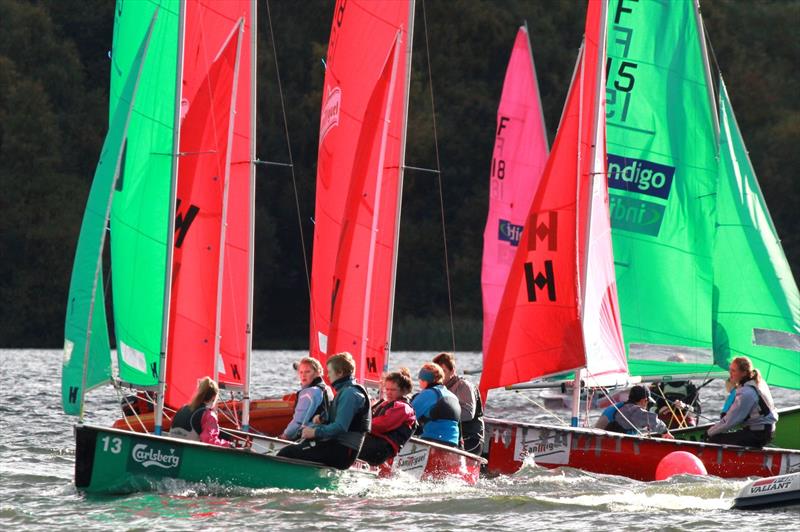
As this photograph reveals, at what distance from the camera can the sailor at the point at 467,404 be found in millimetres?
14141

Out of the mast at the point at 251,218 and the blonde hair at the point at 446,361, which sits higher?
the mast at the point at 251,218

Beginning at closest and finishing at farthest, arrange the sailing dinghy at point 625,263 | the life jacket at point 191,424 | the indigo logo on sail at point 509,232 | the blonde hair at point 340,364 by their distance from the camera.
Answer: the blonde hair at point 340,364 → the life jacket at point 191,424 → the sailing dinghy at point 625,263 → the indigo logo on sail at point 509,232

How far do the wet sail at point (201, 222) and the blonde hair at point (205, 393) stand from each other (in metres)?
1.69

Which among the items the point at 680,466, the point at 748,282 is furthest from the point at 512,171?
the point at 680,466

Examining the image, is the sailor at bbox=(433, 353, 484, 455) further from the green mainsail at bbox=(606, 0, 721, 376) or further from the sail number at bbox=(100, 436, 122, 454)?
the green mainsail at bbox=(606, 0, 721, 376)

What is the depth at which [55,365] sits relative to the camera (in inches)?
1430

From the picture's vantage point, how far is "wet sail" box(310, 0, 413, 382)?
54.7 feet

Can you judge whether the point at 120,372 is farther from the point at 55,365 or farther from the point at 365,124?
the point at 55,365

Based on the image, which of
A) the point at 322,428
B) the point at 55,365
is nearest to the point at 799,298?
the point at 322,428

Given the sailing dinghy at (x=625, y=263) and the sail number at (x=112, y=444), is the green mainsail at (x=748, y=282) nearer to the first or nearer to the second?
the sailing dinghy at (x=625, y=263)

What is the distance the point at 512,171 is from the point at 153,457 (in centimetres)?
1422

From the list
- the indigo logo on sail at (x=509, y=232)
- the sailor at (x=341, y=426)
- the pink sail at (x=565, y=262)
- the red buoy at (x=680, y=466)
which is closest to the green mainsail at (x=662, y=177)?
the pink sail at (x=565, y=262)

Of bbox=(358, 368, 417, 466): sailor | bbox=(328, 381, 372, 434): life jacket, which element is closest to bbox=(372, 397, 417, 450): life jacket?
bbox=(358, 368, 417, 466): sailor

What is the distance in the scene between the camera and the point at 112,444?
38.9 ft
